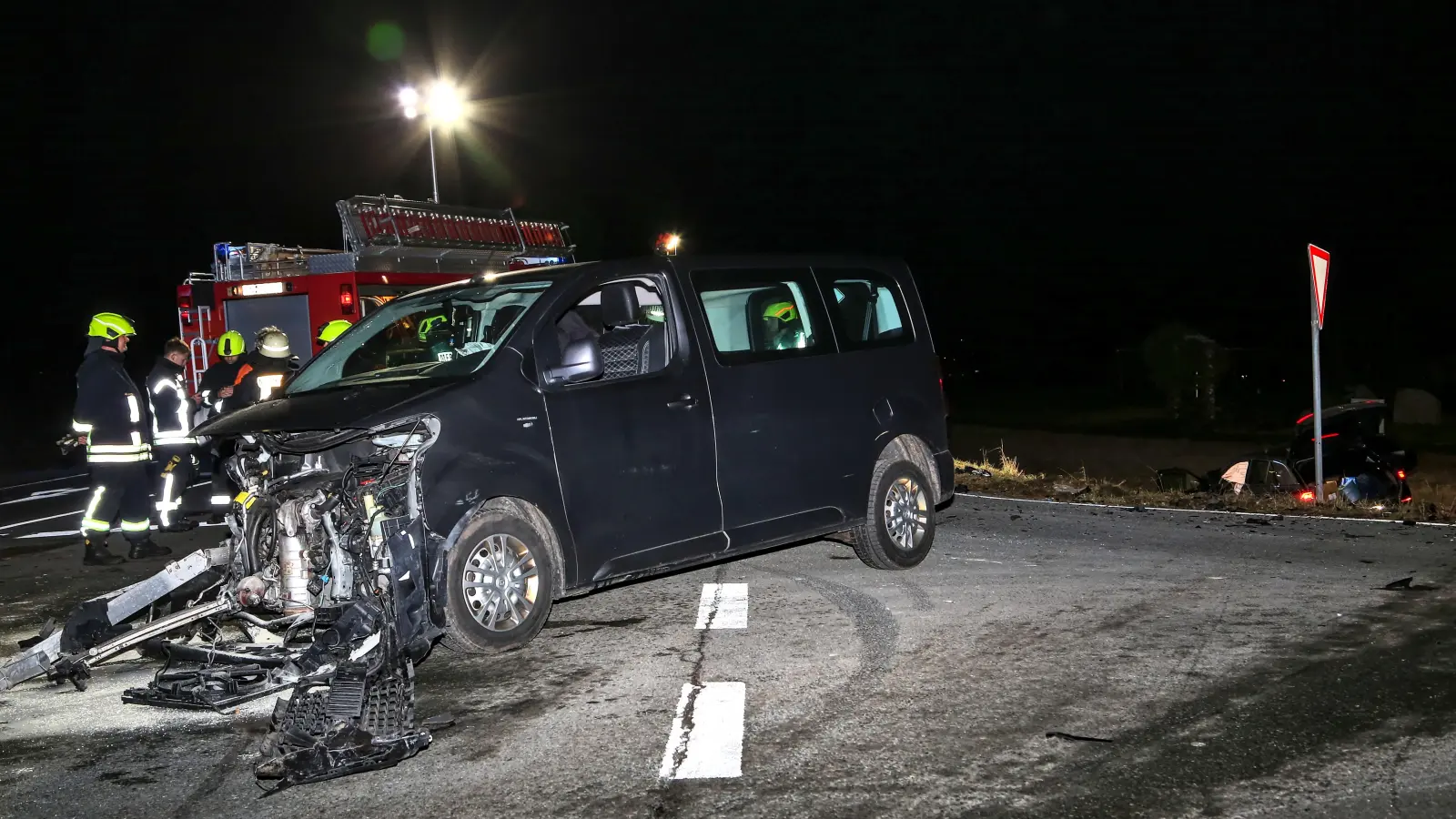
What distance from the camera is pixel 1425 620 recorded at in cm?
696

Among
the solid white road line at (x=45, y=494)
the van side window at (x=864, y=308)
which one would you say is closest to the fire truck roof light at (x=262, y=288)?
the solid white road line at (x=45, y=494)

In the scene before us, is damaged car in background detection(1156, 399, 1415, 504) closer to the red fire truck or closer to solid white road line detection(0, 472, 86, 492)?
the red fire truck

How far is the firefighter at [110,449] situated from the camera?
33.8ft

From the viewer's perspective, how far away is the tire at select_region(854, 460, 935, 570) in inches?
332

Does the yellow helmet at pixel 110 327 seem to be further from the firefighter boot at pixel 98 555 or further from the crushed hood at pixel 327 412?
the crushed hood at pixel 327 412

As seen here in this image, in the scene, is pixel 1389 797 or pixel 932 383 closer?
pixel 1389 797

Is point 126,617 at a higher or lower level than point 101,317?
lower

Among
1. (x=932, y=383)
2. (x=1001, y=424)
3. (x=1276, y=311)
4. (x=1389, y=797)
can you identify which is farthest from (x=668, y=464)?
(x=1276, y=311)

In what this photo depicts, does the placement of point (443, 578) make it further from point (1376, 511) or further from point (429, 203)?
point (429, 203)

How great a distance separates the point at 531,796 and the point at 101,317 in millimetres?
7603

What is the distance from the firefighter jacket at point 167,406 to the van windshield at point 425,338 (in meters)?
4.53

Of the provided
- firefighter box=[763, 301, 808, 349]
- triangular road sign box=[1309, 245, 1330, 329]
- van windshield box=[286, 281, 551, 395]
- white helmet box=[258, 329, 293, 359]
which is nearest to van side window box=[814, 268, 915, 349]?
firefighter box=[763, 301, 808, 349]

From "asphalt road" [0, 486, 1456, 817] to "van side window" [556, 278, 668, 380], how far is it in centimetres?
145

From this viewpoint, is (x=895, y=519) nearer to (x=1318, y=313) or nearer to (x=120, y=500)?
(x=1318, y=313)
